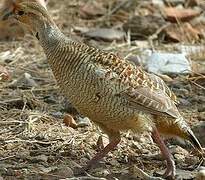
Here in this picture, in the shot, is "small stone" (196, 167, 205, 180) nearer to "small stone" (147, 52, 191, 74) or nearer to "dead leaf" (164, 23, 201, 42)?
"small stone" (147, 52, 191, 74)

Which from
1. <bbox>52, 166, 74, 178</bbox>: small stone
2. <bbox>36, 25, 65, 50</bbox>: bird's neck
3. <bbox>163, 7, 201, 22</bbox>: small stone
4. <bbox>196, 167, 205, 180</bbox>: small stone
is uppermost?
<bbox>36, 25, 65, 50</bbox>: bird's neck

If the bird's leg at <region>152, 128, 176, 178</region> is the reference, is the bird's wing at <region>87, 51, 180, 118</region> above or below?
above

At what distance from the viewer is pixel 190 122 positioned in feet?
20.2

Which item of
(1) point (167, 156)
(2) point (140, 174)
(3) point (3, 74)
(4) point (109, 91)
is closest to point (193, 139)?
(1) point (167, 156)

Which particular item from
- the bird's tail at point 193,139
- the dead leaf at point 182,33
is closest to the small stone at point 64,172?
the bird's tail at point 193,139

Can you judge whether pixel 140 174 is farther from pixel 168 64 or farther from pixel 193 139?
pixel 168 64

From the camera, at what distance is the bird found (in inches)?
192

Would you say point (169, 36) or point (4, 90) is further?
point (169, 36)

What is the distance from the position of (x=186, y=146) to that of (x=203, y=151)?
1.31 ft

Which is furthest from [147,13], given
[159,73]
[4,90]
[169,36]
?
[4,90]

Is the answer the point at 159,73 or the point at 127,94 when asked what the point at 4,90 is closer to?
the point at 159,73

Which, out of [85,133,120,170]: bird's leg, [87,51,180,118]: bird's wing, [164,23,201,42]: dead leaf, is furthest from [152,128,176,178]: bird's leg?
[164,23,201,42]: dead leaf

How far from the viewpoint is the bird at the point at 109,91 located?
192 inches

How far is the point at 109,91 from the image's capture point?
4883mm
